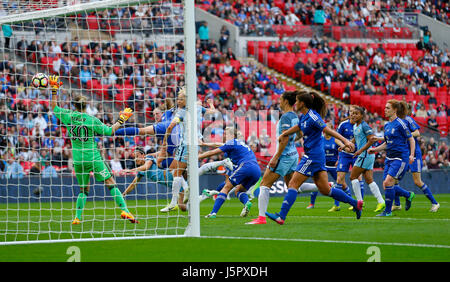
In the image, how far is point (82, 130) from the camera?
1218 cm

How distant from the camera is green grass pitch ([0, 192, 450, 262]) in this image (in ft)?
26.2

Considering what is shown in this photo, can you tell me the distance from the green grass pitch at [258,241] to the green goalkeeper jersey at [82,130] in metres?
1.24

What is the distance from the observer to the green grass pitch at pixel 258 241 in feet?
26.2

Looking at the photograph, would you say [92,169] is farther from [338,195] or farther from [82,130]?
[338,195]

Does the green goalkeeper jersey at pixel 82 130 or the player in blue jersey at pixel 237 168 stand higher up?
the green goalkeeper jersey at pixel 82 130

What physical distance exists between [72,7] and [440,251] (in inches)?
261

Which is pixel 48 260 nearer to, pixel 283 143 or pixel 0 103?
pixel 283 143

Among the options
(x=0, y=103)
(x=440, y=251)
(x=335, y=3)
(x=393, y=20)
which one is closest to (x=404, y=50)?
(x=393, y=20)

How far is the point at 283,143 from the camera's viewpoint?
Result: 37.7ft

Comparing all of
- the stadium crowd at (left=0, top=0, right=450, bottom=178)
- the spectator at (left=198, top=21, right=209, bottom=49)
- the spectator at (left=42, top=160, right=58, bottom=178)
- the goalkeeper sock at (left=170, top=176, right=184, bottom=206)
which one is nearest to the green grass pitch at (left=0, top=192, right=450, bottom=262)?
the goalkeeper sock at (left=170, top=176, right=184, bottom=206)

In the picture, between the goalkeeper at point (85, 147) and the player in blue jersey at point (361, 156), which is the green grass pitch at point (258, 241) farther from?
the player in blue jersey at point (361, 156)

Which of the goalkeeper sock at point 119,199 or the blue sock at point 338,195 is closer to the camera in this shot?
the blue sock at point 338,195

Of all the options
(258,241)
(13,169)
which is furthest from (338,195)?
(13,169)

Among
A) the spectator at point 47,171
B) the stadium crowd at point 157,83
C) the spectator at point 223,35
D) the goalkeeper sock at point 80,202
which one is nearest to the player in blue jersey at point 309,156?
the goalkeeper sock at point 80,202
